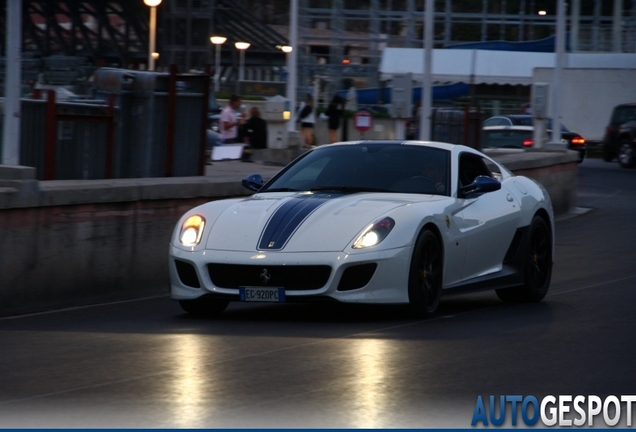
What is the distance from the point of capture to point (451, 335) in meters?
8.23

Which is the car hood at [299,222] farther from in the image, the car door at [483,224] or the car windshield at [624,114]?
the car windshield at [624,114]

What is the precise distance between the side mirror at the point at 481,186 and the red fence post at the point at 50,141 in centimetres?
549

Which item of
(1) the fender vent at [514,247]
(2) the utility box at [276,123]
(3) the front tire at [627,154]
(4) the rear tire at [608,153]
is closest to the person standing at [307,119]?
(2) the utility box at [276,123]

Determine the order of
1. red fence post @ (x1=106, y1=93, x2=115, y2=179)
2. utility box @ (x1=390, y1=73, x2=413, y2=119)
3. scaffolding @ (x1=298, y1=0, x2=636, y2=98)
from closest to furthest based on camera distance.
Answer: red fence post @ (x1=106, y1=93, x2=115, y2=179)
utility box @ (x1=390, y1=73, x2=413, y2=119)
scaffolding @ (x1=298, y1=0, x2=636, y2=98)

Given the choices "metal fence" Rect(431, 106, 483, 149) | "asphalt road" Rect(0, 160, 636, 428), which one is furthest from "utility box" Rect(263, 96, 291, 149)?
"asphalt road" Rect(0, 160, 636, 428)

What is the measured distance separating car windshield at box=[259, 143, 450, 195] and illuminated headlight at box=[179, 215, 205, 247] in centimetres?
98

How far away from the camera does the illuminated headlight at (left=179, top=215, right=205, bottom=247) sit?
29.7 feet

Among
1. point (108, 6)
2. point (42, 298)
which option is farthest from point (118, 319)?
point (108, 6)

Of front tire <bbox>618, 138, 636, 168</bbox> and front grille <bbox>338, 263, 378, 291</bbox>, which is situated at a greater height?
front tire <bbox>618, 138, 636, 168</bbox>

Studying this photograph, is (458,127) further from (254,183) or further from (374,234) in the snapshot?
(374,234)

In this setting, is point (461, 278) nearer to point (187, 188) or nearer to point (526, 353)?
point (526, 353)

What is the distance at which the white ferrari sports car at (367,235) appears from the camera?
8648 millimetres

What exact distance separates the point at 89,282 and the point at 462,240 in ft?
10.9

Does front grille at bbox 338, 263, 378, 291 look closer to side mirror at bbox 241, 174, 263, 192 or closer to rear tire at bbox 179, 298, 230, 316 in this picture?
rear tire at bbox 179, 298, 230, 316
